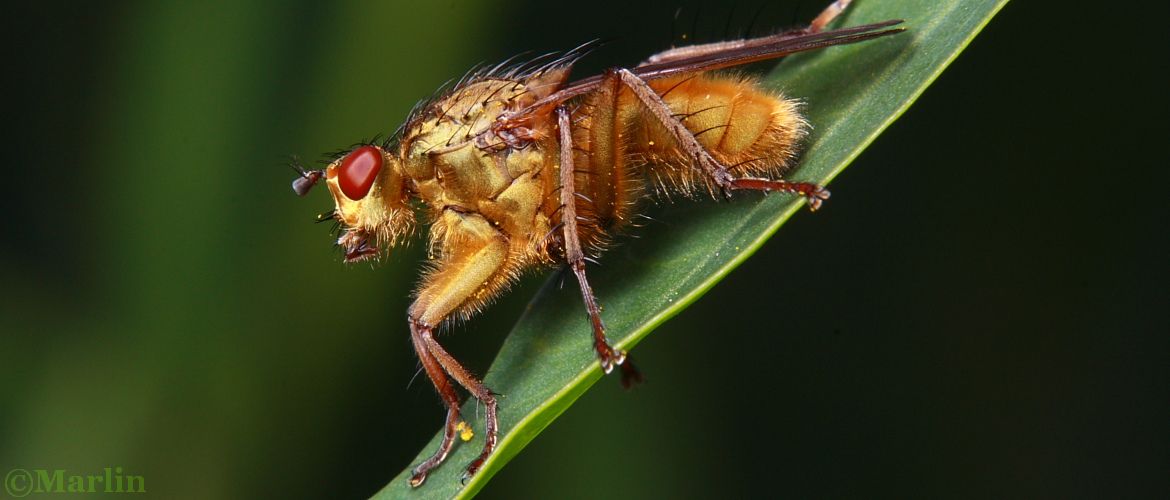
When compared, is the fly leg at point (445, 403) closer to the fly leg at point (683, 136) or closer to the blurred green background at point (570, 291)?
the blurred green background at point (570, 291)

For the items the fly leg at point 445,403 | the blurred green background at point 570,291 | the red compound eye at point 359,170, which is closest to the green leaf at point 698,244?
the fly leg at point 445,403

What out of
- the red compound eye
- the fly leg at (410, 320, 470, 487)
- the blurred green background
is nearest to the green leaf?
the fly leg at (410, 320, 470, 487)

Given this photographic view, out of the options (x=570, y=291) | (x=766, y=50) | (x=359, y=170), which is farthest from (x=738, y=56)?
(x=359, y=170)

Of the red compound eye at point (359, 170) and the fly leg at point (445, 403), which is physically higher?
the red compound eye at point (359, 170)

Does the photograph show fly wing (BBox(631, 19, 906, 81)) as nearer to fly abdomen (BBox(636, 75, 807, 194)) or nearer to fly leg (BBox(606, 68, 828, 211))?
fly leg (BBox(606, 68, 828, 211))

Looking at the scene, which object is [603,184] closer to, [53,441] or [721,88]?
[721,88]

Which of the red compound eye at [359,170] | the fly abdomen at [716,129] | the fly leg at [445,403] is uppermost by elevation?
the fly abdomen at [716,129]

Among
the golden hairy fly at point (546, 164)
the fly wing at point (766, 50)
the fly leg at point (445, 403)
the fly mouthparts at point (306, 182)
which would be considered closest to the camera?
the fly wing at point (766, 50)
